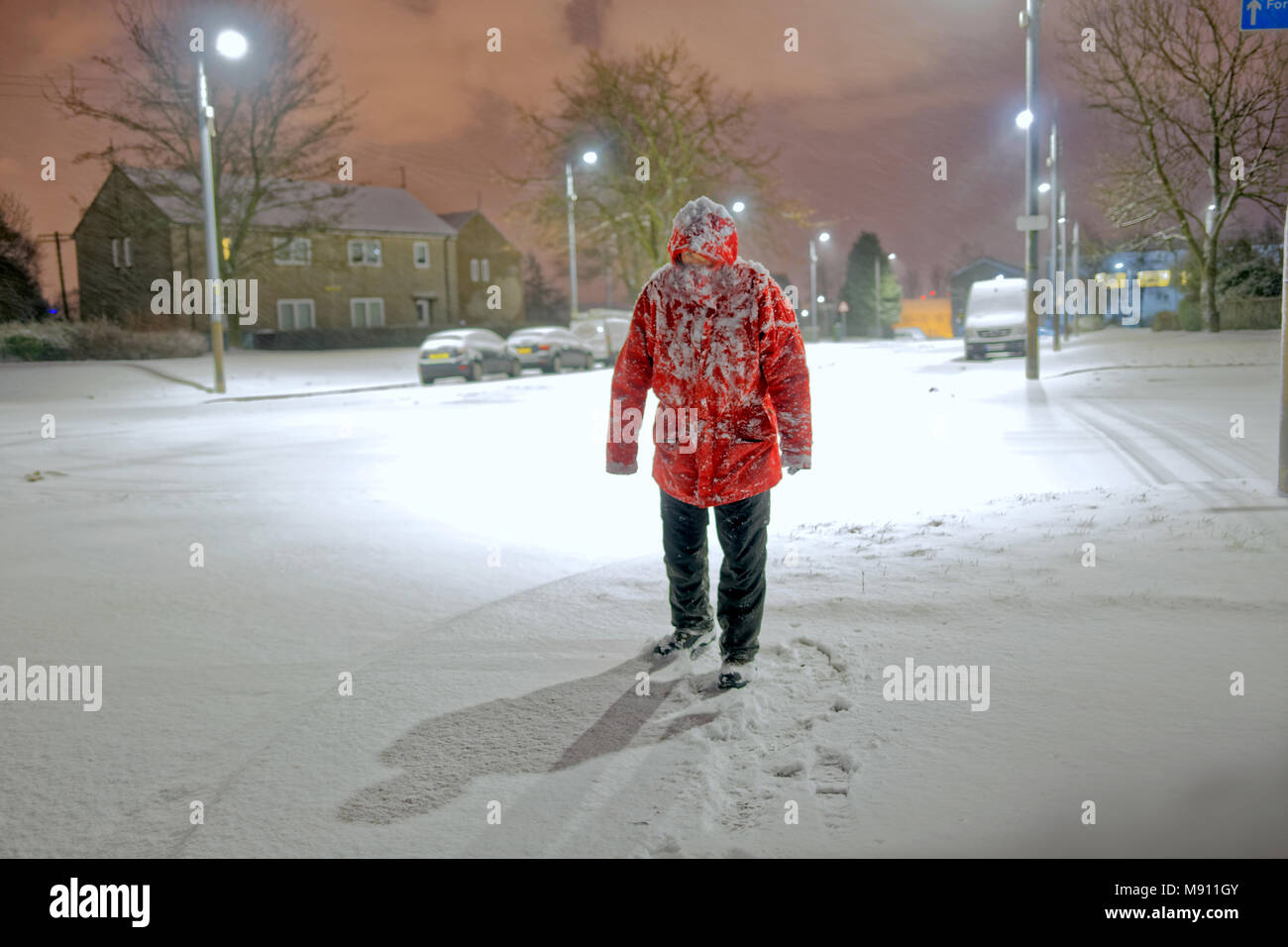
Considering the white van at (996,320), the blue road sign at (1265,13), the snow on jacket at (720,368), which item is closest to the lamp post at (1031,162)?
the white van at (996,320)

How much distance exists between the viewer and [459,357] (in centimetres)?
2825

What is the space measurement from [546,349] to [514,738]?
28.6 meters

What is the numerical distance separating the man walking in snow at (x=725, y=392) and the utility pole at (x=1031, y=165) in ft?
53.2

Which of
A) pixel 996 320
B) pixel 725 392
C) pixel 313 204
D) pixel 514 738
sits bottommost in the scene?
pixel 514 738

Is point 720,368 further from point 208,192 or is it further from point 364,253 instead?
point 364,253

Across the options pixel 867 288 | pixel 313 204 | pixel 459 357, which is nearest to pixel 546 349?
pixel 459 357

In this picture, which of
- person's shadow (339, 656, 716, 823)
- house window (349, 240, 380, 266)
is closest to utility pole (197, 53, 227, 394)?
person's shadow (339, 656, 716, 823)

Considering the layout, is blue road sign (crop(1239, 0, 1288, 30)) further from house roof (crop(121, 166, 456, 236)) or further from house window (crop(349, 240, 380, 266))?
house window (crop(349, 240, 380, 266))

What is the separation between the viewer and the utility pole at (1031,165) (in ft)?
62.6

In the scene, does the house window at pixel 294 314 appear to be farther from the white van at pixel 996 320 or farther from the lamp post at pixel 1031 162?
the lamp post at pixel 1031 162

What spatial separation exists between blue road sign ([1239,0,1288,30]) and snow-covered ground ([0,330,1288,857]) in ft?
9.77

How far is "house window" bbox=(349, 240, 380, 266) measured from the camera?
60312 millimetres
